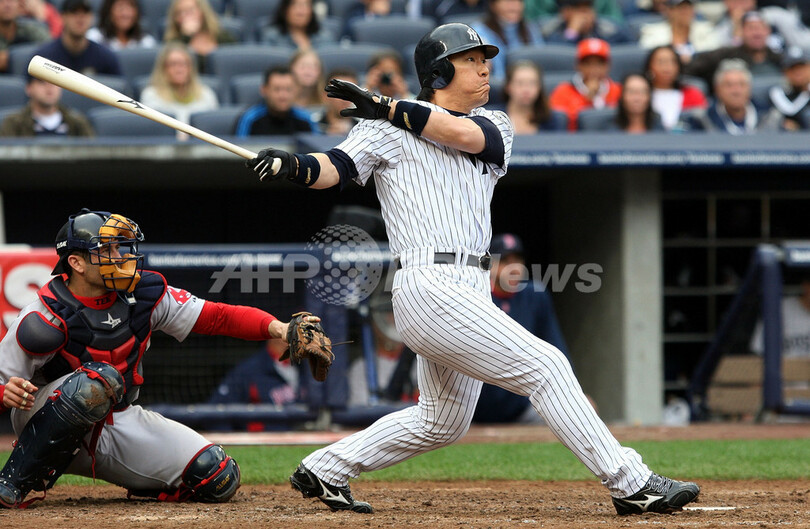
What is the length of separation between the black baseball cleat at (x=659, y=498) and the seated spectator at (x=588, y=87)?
16.7ft

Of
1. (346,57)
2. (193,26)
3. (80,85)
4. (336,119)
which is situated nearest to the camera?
(80,85)

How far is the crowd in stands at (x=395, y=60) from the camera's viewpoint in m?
7.49

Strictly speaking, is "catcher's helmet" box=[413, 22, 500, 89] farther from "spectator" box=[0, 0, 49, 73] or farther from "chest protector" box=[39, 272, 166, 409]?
"spectator" box=[0, 0, 49, 73]

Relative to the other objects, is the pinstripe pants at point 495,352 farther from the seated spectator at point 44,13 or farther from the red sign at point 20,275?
the seated spectator at point 44,13

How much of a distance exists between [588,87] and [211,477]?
532 cm

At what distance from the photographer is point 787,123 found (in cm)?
805

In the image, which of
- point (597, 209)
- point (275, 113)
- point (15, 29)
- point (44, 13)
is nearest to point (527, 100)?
point (597, 209)

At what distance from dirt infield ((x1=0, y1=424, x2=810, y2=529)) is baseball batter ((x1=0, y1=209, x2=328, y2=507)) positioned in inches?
4.3

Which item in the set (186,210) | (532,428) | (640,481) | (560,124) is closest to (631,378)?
(532,428)

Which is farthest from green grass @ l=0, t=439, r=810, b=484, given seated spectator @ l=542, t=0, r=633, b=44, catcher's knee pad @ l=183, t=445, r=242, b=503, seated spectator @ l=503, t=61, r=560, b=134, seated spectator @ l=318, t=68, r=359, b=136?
seated spectator @ l=542, t=0, r=633, b=44

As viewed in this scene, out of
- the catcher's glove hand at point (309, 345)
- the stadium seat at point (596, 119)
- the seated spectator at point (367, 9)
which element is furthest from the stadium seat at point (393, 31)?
the catcher's glove hand at point (309, 345)

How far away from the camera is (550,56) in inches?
350

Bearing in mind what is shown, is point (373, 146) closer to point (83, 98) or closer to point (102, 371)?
point (102, 371)

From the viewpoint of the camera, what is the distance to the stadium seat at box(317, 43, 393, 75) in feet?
27.4
